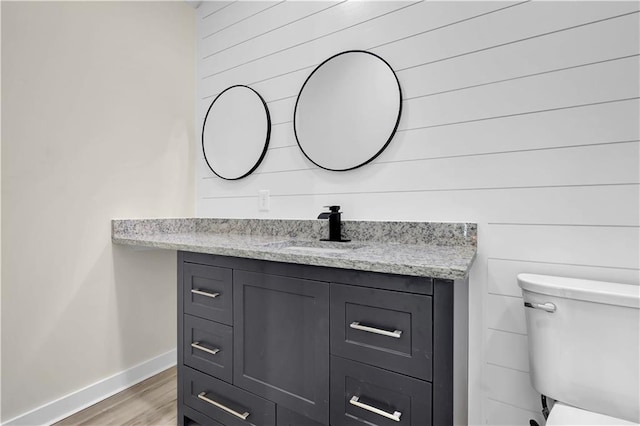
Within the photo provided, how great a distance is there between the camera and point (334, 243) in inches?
61.8

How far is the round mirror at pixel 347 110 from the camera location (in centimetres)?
156

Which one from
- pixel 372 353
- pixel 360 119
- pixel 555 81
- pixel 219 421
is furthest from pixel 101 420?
pixel 555 81

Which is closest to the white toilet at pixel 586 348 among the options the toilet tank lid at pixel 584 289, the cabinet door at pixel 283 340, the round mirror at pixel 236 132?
the toilet tank lid at pixel 584 289

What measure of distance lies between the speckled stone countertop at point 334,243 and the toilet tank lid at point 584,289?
0.21 metres

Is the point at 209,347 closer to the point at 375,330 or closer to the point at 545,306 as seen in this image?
the point at 375,330

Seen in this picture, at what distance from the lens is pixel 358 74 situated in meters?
1.64

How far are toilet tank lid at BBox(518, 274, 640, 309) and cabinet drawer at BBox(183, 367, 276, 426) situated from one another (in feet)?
3.40

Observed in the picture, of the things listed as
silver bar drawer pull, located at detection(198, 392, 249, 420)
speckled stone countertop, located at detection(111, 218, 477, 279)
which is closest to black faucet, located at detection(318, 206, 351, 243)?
speckled stone countertop, located at detection(111, 218, 477, 279)

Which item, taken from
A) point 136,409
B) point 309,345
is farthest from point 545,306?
point 136,409

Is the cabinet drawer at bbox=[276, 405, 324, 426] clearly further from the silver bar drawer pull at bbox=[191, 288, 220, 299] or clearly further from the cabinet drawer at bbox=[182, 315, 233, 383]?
the silver bar drawer pull at bbox=[191, 288, 220, 299]

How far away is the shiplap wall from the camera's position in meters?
1.13

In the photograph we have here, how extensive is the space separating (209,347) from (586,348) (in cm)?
139

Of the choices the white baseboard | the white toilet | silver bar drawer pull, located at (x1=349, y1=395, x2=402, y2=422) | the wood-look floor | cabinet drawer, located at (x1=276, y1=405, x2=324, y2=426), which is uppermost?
the white toilet

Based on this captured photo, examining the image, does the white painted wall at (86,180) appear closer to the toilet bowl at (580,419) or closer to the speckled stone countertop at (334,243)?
the speckled stone countertop at (334,243)
